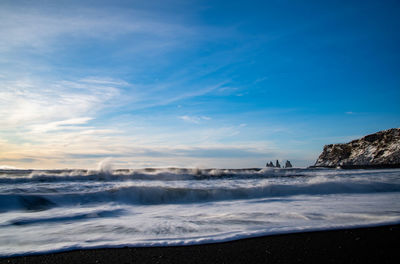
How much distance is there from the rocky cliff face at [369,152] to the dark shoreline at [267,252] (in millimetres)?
18374

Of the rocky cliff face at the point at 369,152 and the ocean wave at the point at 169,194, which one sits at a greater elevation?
the rocky cliff face at the point at 369,152

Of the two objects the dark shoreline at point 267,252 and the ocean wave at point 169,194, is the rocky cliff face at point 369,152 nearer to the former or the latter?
the ocean wave at point 169,194

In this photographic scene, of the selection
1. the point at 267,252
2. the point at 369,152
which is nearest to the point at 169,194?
the point at 267,252

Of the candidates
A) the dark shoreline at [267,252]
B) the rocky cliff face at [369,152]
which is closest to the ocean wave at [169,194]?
the dark shoreline at [267,252]

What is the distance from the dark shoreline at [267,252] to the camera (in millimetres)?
1972

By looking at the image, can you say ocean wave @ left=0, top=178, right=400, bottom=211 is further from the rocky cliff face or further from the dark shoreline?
the rocky cliff face

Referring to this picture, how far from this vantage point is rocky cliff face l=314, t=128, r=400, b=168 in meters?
19.7

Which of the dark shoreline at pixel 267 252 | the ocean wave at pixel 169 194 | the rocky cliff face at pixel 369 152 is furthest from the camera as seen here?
the rocky cliff face at pixel 369 152

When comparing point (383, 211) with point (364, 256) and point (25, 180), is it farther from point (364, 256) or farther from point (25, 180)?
point (25, 180)

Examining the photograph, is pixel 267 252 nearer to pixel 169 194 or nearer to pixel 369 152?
pixel 169 194

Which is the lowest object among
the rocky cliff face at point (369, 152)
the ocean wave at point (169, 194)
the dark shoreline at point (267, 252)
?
the ocean wave at point (169, 194)

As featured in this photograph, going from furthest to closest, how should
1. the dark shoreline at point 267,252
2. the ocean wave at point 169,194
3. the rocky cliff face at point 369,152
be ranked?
1. the rocky cliff face at point 369,152
2. the ocean wave at point 169,194
3. the dark shoreline at point 267,252

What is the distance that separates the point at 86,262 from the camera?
2.03 metres

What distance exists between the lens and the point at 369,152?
22.6 m
